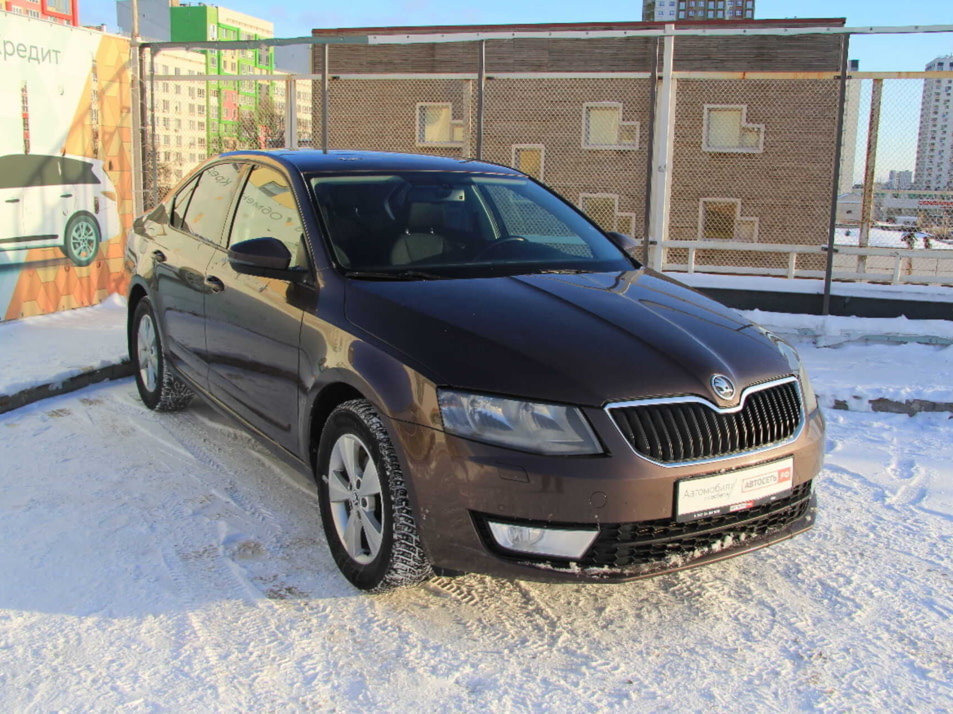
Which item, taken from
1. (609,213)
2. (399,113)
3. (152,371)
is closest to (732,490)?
(152,371)

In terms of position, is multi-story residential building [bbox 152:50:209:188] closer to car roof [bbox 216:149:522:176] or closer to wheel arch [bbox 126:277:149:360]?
wheel arch [bbox 126:277:149:360]

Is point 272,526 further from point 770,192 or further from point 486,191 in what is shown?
point 770,192

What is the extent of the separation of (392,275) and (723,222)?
21.6 metres

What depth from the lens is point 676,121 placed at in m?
24.3

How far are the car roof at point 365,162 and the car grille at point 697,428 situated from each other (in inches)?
82.8

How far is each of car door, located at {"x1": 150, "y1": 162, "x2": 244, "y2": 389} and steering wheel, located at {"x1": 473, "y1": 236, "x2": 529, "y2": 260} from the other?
4.50 feet

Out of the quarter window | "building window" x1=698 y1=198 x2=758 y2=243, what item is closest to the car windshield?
the quarter window

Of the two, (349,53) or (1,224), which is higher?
(349,53)

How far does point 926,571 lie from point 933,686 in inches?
36.6

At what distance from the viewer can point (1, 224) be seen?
7949mm

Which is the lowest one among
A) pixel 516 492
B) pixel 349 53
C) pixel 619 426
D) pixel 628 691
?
pixel 628 691

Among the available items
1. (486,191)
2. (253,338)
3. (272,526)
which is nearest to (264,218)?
(253,338)

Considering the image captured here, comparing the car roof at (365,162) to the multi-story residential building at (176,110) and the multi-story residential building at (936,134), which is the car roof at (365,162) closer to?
the multi-story residential building at (936,134)

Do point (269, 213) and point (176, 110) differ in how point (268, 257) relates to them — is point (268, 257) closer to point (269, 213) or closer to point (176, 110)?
point (269, 213)
